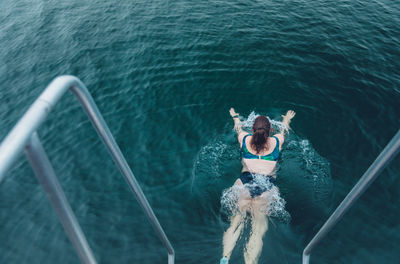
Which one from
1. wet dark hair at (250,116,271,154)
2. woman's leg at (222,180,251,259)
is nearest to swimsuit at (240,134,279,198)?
woman's leg at (222,180,251,259)

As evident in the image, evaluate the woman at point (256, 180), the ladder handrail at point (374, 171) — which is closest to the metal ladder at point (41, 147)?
the ladder handrail at point (374, 171)

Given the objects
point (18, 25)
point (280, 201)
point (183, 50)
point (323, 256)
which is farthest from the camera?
Answer: point (18, 25)

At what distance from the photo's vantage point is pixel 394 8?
13.3 m

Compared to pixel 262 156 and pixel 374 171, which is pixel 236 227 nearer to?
pixel 262 156

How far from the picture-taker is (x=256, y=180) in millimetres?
6086

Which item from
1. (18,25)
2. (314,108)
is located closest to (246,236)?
(314,108)

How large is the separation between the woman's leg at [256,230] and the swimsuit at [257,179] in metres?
0.17

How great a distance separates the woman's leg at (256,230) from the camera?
5395 mm

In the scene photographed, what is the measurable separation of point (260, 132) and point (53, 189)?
451 cm

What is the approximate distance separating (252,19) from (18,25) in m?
11.3

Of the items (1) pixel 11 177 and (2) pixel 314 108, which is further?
(2) pixel 314 108

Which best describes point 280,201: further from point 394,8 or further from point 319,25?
point 394,8

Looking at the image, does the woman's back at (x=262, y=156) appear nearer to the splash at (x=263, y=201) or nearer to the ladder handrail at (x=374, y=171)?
the splash at (x=263, y=201)

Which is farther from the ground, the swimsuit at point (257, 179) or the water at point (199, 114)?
the swimsuit at point (257, 179)
